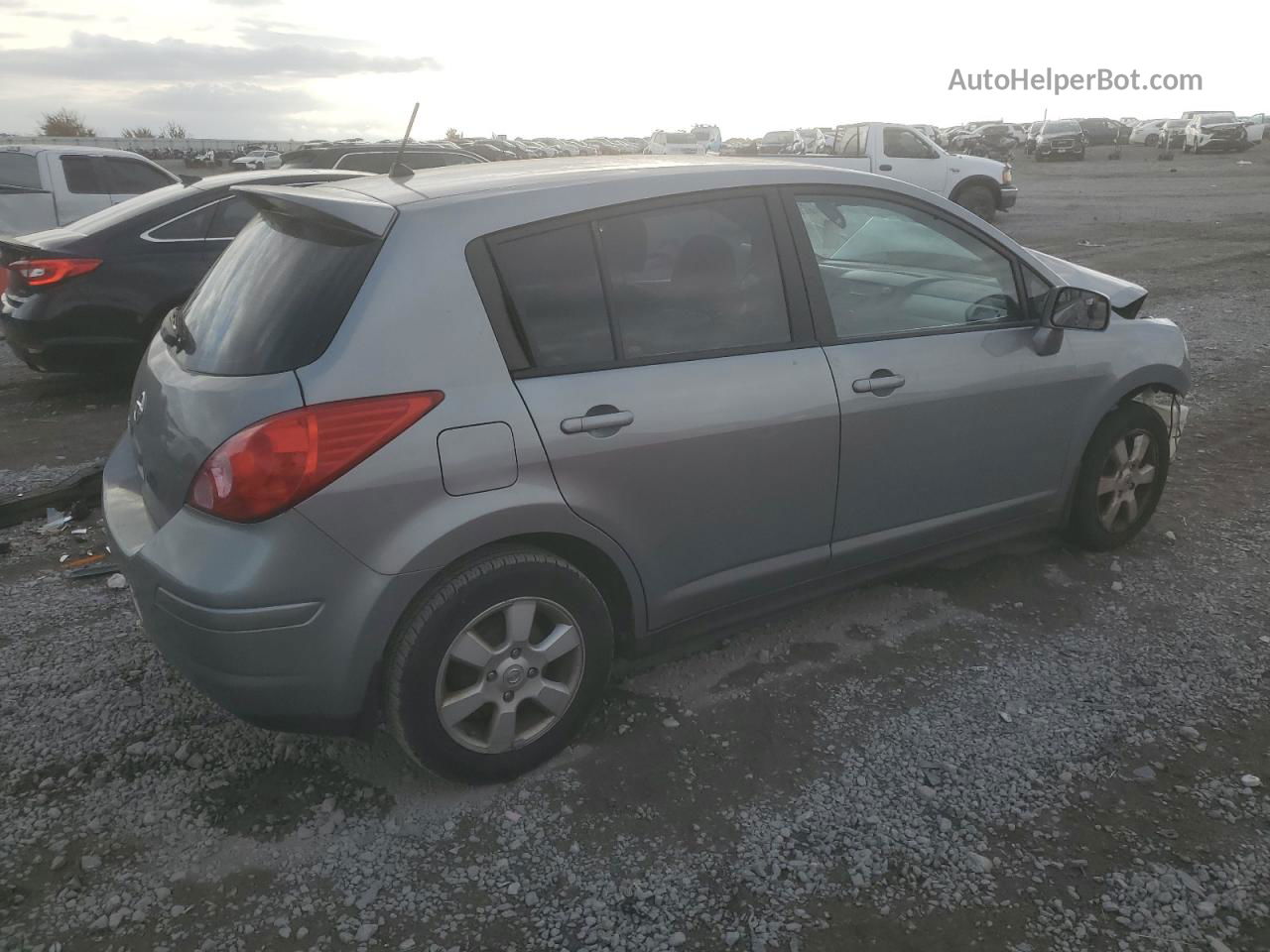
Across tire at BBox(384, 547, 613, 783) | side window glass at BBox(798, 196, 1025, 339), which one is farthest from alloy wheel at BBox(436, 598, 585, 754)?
side window glass at BBox(798, 196, 1025, 339)

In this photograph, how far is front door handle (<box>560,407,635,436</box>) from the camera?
2.81 meters

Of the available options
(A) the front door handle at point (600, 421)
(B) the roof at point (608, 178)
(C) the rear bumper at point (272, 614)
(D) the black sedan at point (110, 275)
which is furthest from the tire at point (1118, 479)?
(D) the black sedan at point (110, 275)

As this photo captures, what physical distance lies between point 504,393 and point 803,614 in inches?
72.7

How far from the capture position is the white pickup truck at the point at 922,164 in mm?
17016

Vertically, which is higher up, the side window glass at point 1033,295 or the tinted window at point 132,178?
the tinted window at point 132,178

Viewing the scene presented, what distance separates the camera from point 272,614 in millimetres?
2521

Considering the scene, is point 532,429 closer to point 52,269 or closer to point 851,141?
point 52,269

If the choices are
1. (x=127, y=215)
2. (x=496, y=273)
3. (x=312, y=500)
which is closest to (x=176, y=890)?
(x=312, y=500)

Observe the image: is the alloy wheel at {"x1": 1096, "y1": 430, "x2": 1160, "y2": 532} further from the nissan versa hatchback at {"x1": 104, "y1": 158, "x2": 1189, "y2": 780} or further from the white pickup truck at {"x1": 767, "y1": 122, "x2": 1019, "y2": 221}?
the white pickup truck at {"x1": 767, "y1": 122, "x2": 1019, "y2": 221}

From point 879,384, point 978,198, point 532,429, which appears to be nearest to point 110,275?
point 532,429

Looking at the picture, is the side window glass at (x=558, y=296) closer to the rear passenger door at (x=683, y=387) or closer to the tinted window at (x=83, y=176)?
the rear passenger door at (x=683, y=387)

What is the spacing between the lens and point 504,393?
2.73 m

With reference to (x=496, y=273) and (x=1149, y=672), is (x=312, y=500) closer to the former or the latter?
(x=496, y=273)

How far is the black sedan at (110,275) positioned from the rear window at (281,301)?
12.9 feet
